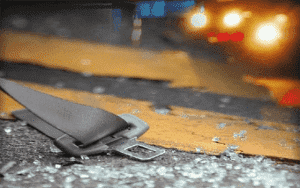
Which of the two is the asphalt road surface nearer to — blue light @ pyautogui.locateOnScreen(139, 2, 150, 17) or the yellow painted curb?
the yellow painted curb

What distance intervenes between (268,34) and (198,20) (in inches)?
16.3

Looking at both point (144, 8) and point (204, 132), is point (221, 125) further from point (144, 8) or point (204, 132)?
point (144, 8)

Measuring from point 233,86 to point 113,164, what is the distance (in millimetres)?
1033

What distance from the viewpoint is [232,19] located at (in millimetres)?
1549

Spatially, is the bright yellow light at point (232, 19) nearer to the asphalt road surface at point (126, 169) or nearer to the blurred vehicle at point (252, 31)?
the blurred vehicle at point (252, 31)

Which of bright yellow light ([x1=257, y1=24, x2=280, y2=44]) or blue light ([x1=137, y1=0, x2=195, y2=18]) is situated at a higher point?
blue light ([x1=137, y1=0, x2=195, y2=18])

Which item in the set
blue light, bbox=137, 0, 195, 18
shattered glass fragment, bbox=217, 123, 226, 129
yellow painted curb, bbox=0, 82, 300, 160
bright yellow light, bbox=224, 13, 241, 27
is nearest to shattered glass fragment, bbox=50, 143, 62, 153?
yellow painted curb, bbox=0, 82, 300, 160

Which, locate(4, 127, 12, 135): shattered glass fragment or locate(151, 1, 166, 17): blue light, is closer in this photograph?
locate(4, 127, 12, 135): shattered glass fragment

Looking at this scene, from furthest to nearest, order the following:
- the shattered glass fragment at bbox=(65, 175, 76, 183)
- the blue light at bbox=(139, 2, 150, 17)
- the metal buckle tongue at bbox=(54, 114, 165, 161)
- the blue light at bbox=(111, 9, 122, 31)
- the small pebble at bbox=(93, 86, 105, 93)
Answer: the blue light at bbox=(111, 9, 122, 31), the blue light at bbox=(139, 2, 150, 17), the small pebble at bbox=(93, 86, 105, 93), the metal buckle tongue at bbox=(54, 114, 165, 161), the shattered glass fragment at bbox=(65, 175, 76, 183)

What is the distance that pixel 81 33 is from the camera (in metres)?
2.00

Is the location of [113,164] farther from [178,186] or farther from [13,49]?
[13,49]

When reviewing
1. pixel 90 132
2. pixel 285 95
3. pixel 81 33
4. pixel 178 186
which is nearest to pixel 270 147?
pixel 178 186

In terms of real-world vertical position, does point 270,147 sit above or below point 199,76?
below

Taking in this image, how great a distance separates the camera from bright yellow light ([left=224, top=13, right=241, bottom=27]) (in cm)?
153
